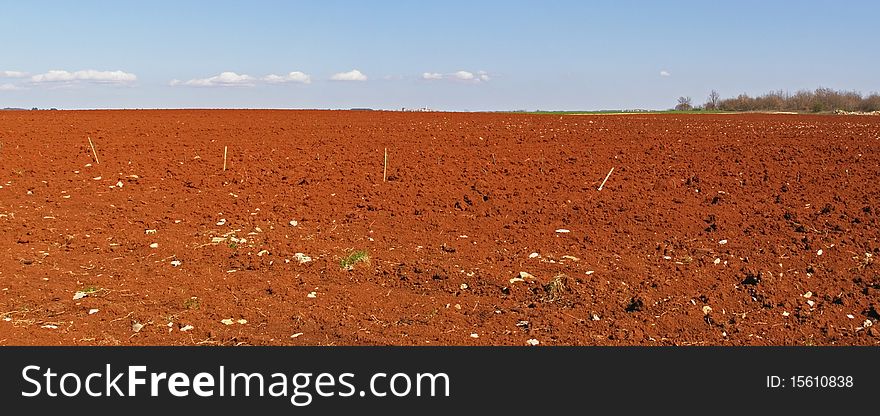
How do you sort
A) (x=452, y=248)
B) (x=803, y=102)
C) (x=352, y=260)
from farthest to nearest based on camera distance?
(x=803, y=102) < (x=452, y=248) < (x=352, y=260)

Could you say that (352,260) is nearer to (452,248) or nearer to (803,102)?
(452,248)

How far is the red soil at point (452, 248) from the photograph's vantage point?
728 centimetres

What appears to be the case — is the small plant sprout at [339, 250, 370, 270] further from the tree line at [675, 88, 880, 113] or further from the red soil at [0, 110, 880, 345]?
the tree line at [675, 88, 880, 113]

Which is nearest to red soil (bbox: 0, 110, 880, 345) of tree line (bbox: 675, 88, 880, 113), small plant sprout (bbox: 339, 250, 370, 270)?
small plant sprout (bbox: 339, 250, 370, 270)

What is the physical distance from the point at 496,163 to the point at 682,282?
951 centimetres

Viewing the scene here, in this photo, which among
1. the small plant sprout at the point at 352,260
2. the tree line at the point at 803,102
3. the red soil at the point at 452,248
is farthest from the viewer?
the tree line at the point at 803,102

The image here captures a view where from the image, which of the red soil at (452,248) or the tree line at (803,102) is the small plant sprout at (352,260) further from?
the tree line at (803,102)

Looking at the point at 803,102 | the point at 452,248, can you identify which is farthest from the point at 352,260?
the point at 803,102

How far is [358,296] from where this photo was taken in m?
8.31

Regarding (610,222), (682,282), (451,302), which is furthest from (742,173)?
(451,302)

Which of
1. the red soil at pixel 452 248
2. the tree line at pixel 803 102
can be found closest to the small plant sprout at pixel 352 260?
the red soil at pixel 452 248

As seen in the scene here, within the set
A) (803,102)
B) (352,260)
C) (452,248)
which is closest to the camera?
(352,260)

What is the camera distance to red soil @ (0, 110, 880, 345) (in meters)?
7.28

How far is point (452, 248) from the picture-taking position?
1026 centimetres
